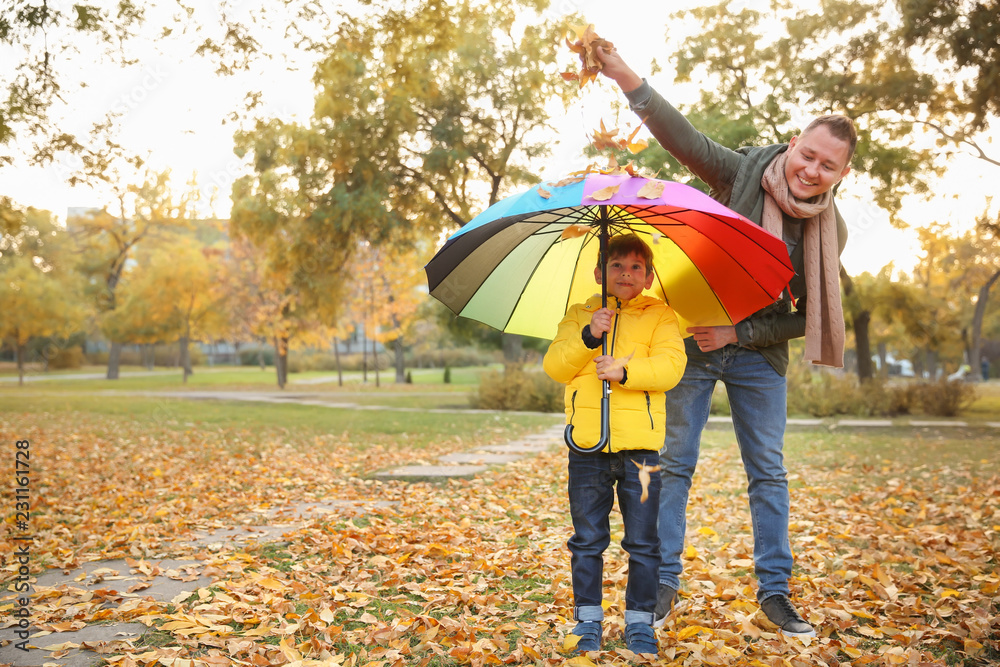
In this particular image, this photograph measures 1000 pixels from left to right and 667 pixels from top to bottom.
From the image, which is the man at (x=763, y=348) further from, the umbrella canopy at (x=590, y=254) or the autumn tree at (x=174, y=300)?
the autumn tree at (x=174, y=300)

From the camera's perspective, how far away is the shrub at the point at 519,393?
1716 cm

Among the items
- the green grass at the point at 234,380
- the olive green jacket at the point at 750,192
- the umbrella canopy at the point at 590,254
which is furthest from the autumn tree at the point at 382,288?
the olive green jacket at the point at 750,192

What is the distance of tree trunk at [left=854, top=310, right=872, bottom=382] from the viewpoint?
661 inches

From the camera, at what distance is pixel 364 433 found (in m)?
11.6

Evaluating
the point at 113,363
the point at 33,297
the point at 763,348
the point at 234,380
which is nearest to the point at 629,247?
the point at 763,348

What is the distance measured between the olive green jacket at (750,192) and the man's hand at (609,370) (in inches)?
26.1

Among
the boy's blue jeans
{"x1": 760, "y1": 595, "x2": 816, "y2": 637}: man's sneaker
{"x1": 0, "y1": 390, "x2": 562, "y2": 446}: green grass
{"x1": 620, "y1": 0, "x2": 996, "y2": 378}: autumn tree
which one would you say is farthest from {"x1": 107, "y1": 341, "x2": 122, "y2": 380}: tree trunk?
{"x1": 760, "y1": 595, "x2": 816, "y2": 637}: man's sneaker

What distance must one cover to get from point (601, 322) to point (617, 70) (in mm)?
950

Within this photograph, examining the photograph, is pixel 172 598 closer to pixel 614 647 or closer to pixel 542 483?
pixel 614 647

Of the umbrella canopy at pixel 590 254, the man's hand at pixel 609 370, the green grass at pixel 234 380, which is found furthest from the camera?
the green grass at pixel 234 380

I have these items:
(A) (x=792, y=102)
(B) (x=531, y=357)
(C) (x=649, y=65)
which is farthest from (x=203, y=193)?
(A) (x=792, y=102)

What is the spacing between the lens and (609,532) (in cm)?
269

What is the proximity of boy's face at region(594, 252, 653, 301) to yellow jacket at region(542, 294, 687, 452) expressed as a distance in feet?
0.12

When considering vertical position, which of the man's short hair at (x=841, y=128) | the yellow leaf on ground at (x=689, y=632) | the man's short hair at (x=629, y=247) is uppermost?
the man's short hair at (x=841, y=128)
